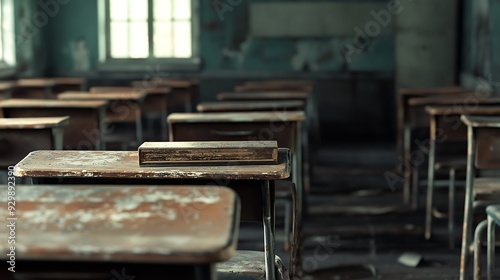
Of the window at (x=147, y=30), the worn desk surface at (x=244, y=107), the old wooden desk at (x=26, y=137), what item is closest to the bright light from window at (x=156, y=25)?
the window at (x=147, y=30)

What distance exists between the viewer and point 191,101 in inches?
307

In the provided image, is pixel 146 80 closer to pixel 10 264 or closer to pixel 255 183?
pixel 255 183

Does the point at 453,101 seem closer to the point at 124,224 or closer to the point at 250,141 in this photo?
the point at 250,141

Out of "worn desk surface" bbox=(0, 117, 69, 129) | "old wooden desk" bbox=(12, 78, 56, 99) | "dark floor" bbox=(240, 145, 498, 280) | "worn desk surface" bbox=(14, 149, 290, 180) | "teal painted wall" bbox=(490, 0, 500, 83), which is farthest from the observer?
"teal painted wall" bbox=(490, 0, 500, 83)

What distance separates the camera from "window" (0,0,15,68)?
8.78 meters

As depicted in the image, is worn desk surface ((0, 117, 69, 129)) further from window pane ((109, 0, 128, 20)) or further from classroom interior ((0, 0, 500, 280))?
window pane ((109, 0, 128, 20))

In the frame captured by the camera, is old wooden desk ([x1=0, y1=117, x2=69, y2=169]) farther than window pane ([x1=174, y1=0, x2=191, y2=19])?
No

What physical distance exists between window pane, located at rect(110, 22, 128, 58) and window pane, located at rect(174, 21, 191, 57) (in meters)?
0.62

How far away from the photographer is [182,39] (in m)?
10.2

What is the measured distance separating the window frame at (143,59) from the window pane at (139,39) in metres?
0.06

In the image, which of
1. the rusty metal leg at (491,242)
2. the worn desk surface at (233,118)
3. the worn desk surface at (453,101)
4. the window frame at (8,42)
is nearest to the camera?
the rusty metal leg at (491,242)

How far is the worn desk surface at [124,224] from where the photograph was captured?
1159 mm

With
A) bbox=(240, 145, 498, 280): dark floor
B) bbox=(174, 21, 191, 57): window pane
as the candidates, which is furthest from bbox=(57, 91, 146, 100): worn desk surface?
bbox=(174, 21, 191, 57): window pane

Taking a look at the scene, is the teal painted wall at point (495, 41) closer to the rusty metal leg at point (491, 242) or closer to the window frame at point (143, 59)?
the window frame at point (143, 59)
